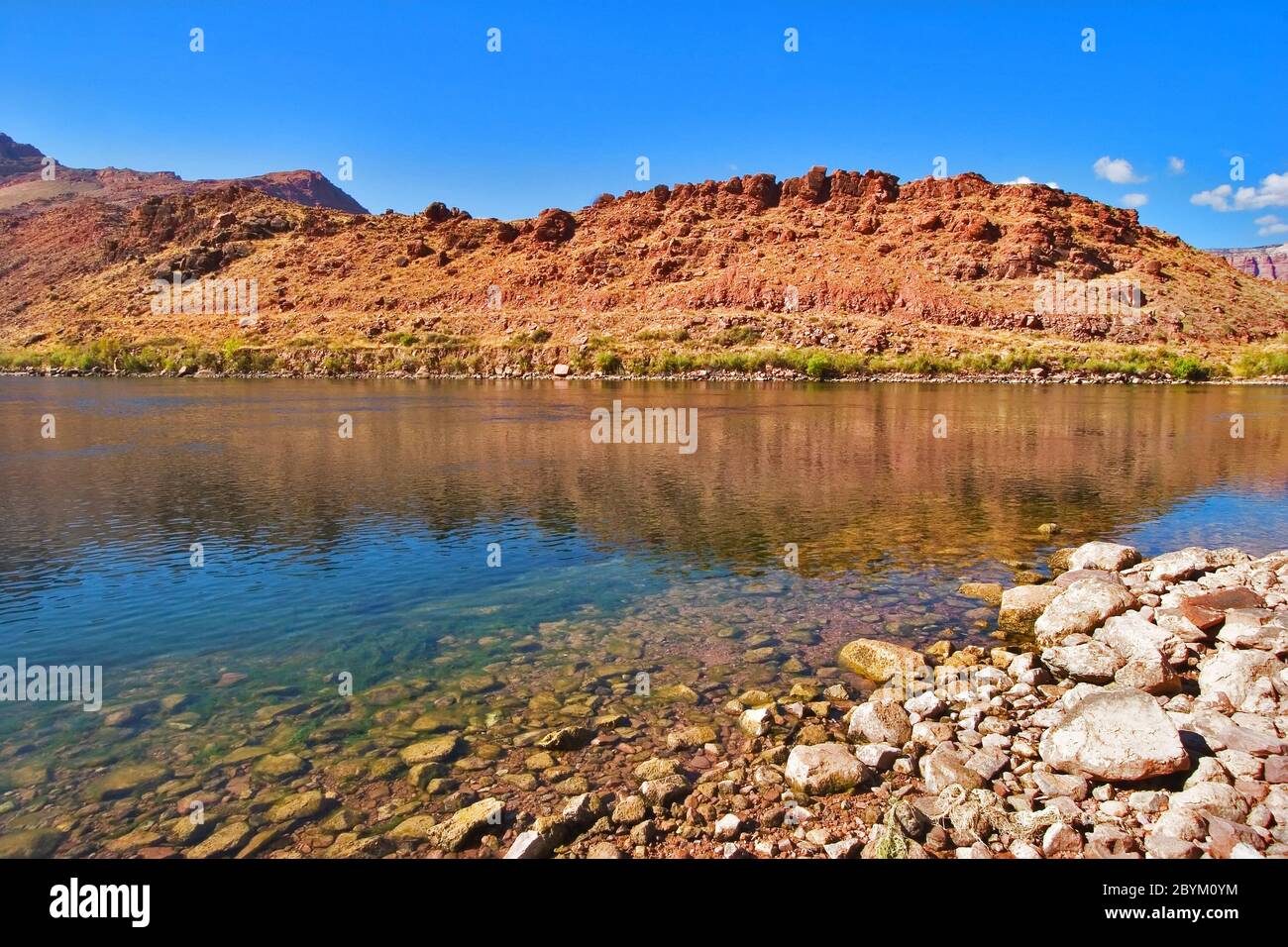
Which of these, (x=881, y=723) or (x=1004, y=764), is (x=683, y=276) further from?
(x=1004, y=764)

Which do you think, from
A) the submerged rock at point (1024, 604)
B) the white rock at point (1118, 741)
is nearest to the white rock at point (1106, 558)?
the submerged rock at point (1024, 604)

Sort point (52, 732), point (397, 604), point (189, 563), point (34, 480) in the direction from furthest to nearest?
point (34, 480) → point (189, 563) → point (397, 604) → point (52, 732)

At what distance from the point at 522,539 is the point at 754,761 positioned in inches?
434

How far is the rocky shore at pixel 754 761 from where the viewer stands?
657 cm

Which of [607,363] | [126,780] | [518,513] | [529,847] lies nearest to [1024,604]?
[529,847]

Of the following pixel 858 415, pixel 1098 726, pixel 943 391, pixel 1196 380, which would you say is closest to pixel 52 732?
pixel 1098 726

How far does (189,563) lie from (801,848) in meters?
14.2

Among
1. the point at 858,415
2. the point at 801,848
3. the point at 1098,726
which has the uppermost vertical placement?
the point at 858,415

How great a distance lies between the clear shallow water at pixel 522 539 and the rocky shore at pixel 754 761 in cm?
41

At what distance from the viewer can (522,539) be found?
59.8 ft

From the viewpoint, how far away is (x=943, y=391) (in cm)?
7031

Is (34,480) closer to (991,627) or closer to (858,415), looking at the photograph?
Answer: (991,627)

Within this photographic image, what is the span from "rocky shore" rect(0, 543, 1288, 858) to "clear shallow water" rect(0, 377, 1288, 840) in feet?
1.35

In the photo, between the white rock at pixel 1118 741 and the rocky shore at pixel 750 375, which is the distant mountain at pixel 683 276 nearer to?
the rocky shore at pixel 750 375
